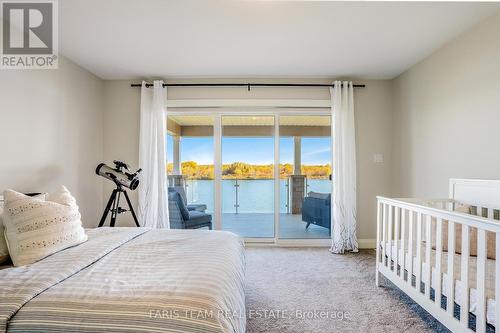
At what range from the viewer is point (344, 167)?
3602mm

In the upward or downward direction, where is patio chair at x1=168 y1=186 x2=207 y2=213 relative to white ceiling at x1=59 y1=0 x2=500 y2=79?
downward

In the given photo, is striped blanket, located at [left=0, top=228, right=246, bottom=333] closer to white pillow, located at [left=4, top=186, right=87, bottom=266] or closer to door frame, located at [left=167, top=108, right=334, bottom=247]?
white pillow, located at [left=4, top=186, right=87, bottom=266]

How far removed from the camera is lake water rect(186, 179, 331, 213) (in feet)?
13.1

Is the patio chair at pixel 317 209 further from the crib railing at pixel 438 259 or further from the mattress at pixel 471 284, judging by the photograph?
the mattress at pixel 471 284

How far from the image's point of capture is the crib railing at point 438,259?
4.51ft

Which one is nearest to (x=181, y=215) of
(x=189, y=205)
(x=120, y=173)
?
(x=189, y=205)

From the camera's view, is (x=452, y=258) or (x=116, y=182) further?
(x=116, y=182)

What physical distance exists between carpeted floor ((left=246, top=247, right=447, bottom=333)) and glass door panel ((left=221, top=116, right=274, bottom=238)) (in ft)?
2.78

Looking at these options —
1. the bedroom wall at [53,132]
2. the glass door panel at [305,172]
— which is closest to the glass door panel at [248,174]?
the glass door panel at [305,172]


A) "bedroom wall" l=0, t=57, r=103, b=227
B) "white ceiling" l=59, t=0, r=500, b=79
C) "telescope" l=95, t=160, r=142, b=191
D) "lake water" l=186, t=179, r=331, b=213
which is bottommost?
"lake water" l=186, t=179, r=331, b=213

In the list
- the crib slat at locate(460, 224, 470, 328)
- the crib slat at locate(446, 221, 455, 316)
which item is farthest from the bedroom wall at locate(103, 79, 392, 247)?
the crib slat at locate(460, 224, 470, 328)

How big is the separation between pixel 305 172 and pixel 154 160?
85.2 inches

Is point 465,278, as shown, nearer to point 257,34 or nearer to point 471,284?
point 471,284

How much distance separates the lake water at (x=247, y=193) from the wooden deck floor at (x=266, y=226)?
0.09 m
